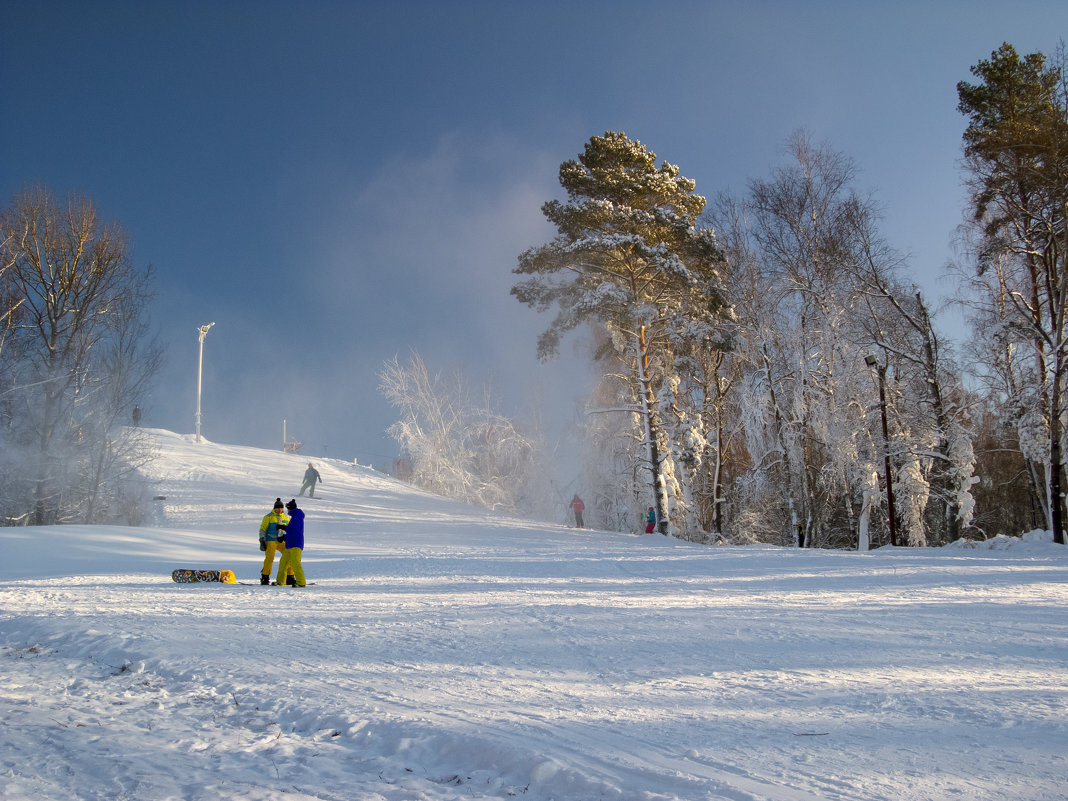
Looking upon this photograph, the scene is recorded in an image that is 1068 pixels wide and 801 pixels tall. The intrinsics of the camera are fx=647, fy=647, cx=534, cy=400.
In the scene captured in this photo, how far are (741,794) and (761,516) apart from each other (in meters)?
25.0

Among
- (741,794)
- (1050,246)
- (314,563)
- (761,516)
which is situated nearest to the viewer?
(741,794)

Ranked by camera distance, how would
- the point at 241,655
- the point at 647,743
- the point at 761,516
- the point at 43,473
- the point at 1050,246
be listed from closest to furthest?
the point at 647,743 → the point at 241,655 → the point at 1050,246 → the point at 43,473 → the point at 761,516

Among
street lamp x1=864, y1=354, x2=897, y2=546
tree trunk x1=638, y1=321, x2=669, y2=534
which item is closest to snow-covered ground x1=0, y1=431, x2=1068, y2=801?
street lamp x1=864, y1=354, x2=897, y2=546

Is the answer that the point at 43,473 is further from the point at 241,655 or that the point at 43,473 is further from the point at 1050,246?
the point at 1050,246

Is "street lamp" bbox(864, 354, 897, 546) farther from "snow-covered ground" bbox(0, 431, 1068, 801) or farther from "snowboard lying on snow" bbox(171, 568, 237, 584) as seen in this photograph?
"snowboard lying on snow" bbox(171, 568, 237, 584)

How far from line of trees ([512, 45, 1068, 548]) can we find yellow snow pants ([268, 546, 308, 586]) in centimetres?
1255

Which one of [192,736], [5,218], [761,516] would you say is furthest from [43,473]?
[761,516]

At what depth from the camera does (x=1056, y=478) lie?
16.2m

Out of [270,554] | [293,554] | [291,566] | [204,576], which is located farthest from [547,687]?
[204,576]

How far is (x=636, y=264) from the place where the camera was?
22.5m

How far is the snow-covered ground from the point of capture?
3.38m

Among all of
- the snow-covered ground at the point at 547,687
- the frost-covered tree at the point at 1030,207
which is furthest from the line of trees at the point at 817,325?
the snow-covered ground at the point at 547,687

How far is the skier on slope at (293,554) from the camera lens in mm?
10812

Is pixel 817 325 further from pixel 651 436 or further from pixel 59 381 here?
pixel 59 381
